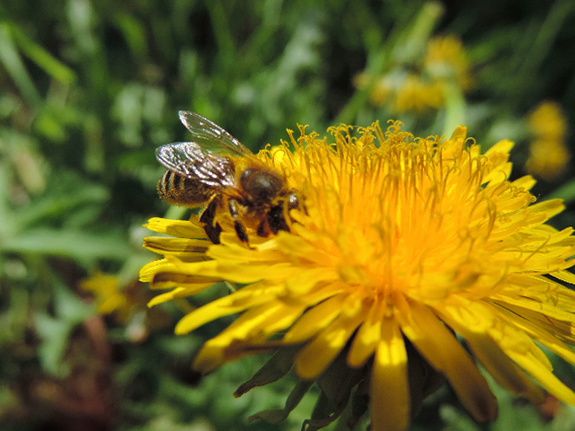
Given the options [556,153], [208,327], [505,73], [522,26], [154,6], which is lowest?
[208,327]

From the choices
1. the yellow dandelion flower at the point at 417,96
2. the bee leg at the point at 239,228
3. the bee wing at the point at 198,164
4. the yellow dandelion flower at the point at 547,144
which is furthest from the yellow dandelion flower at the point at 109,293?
the yellow dandelion flower at the point at 547,144

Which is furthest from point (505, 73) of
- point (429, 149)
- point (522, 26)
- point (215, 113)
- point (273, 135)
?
point (429, 149)

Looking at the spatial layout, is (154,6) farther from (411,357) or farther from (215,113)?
(411,357)

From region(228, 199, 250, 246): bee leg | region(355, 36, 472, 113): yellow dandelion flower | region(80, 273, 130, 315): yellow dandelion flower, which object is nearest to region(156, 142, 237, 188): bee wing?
region(228, 199, 250, 246): bee leg

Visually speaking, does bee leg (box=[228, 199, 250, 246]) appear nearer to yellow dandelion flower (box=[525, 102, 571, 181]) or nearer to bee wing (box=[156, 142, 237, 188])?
bee wing (box=[156, 142, 237, 188])

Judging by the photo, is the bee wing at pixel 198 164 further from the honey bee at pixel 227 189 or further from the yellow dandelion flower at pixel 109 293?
the yellow dandelion flower at pixel 109 293

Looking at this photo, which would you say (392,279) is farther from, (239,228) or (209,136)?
(209,136)
